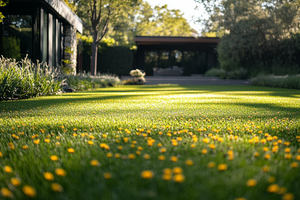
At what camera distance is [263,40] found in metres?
18.9

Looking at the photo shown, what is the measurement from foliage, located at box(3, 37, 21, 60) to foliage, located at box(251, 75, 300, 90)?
491 inches

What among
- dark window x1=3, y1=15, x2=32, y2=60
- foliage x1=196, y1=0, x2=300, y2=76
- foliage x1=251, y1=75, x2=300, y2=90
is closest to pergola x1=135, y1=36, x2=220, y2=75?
foliage x1=196, y1=0, x2=300, y2=76

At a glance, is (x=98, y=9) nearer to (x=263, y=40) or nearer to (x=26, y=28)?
(x=26, y=28)

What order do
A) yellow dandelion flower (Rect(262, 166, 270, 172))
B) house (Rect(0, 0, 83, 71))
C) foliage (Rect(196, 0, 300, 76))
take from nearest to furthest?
yellow dandelion flower (Rect(262, 166, 270, 172)) → house (Rect(0, 0, 83, 71)) → foliage (Rect(196, 0, 300, 76))

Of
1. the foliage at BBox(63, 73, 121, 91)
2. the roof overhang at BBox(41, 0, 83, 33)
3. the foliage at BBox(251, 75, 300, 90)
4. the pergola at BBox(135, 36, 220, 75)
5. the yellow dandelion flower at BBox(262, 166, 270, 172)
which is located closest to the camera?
the yellow dandelion flower at BBox(262, 166, 270, 172)

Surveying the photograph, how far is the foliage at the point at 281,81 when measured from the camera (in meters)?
12.6

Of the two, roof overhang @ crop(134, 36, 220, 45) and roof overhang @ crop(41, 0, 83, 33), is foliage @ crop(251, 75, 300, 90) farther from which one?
roof overhang @ crop(41, 0, 83, 33)

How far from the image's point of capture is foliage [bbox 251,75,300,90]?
12.6 meters

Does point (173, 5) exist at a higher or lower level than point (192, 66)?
higher

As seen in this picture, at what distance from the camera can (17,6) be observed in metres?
8.73

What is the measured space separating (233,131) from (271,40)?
1795 centimetres

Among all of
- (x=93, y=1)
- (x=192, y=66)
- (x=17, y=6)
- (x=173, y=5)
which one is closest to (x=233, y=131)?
(x=17, y=6)

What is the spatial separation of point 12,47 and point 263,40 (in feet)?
55.6

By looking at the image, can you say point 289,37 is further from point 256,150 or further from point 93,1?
point 256,150
